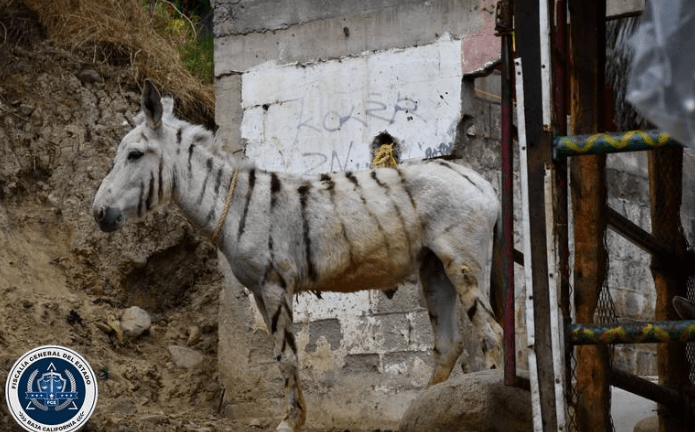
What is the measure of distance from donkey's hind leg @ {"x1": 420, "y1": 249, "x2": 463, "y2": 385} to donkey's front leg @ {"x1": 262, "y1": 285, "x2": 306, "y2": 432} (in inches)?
35.8

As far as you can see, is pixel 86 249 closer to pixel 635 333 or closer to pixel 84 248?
pixel 84 248

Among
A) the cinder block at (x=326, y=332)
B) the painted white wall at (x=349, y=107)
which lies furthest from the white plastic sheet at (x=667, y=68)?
the cinder block at (x=326, y=332)

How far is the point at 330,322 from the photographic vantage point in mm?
9055

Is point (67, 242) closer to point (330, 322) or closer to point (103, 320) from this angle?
point (103, 320)

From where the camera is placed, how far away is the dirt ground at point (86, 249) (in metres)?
9.62

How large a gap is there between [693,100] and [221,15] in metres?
7.81

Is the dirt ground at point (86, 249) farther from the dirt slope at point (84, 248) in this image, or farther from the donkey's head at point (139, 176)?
the donkey's head at point (139, 176)

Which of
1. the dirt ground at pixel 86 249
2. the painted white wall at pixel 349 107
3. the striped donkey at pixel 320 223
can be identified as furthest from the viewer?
the dirt ground at pixel 86 249

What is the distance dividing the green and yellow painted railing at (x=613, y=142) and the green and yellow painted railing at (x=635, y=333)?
1.85 feet

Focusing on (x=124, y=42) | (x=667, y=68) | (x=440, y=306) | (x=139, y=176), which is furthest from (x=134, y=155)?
(x=667, y=68)

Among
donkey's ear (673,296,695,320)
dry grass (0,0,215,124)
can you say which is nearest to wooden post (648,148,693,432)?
donkey's ear (673,296,695,320)

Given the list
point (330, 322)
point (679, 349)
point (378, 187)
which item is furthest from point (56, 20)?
point (679, 349)

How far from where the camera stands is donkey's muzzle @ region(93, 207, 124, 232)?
732 cm

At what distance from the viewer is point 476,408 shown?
5.32 metres
